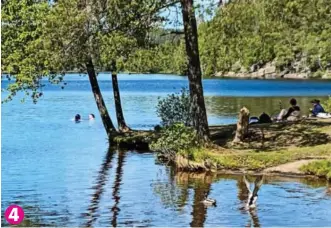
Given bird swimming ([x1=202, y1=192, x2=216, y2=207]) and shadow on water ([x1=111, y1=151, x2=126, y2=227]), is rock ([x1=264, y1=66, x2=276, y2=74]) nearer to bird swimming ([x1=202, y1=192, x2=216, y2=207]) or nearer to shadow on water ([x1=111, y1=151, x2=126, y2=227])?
shadow on water ([x1=111, y1=151, x2=126, y2=227])

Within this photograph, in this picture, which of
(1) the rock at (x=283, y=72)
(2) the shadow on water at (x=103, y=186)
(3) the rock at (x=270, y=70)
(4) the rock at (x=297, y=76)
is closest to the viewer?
(2) the shadow on water at (x=103, y=186)

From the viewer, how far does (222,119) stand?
4866 cm

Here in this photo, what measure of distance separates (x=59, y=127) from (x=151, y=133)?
48.9 ft

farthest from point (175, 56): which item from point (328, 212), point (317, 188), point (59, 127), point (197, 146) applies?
point (59, 127)

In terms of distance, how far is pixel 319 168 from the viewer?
20891 millimetres

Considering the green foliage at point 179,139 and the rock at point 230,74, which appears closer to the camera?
the green foliage at point 179,139

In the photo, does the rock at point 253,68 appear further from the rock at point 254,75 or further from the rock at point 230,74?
the rock at point 230,74

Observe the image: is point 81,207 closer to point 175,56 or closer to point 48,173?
point 48,173

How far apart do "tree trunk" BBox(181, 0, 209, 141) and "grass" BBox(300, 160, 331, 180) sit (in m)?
3.76

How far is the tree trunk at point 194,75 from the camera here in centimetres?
2344

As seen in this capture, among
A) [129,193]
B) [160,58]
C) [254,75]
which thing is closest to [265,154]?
[129,193]

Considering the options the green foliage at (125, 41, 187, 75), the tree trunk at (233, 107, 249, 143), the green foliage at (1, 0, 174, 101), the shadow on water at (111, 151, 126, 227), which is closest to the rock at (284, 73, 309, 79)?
the green foliage at (125, 41, 187, 75)

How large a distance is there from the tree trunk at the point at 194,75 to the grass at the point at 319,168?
3755 millimetres

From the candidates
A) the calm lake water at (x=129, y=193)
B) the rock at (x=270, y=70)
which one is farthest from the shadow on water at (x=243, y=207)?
the rock at (x=270, y=70)
